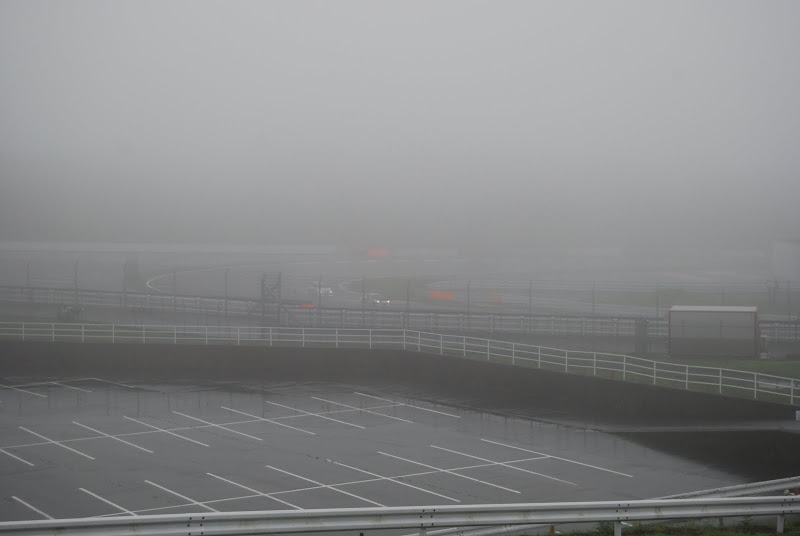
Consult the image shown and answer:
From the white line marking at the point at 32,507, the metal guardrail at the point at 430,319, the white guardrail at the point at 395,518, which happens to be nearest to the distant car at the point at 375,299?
the metal guardrail at the point at 430,319

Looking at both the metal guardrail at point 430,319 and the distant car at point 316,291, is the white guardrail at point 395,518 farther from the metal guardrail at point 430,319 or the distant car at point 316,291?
the distant car at point 316,291

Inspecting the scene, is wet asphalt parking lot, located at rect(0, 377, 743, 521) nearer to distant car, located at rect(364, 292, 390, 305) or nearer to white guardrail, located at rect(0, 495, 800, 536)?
white guardrail, located at rect(0, 495, 800, 536)

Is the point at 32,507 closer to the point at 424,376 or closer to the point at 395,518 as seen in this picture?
the point at 395,518

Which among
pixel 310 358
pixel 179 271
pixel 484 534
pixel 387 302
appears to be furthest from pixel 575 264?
pixel 484 534

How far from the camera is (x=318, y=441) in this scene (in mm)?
20625

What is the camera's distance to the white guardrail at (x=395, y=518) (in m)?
8.77

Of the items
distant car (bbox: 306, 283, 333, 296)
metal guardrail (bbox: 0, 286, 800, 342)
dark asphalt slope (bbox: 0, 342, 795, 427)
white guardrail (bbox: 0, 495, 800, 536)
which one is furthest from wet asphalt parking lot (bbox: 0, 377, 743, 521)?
distant car (bbox: 306, 283, 333, 296)

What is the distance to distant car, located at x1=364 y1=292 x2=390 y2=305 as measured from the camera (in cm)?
6195

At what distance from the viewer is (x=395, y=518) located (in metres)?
9.52

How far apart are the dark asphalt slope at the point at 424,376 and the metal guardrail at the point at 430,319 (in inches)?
413

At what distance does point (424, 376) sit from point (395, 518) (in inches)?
790

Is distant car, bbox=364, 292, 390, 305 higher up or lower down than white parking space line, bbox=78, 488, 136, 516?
higher up

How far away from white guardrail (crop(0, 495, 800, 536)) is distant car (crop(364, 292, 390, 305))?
1966 inches

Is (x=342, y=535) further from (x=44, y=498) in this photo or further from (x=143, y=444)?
(x=143, y=444)
